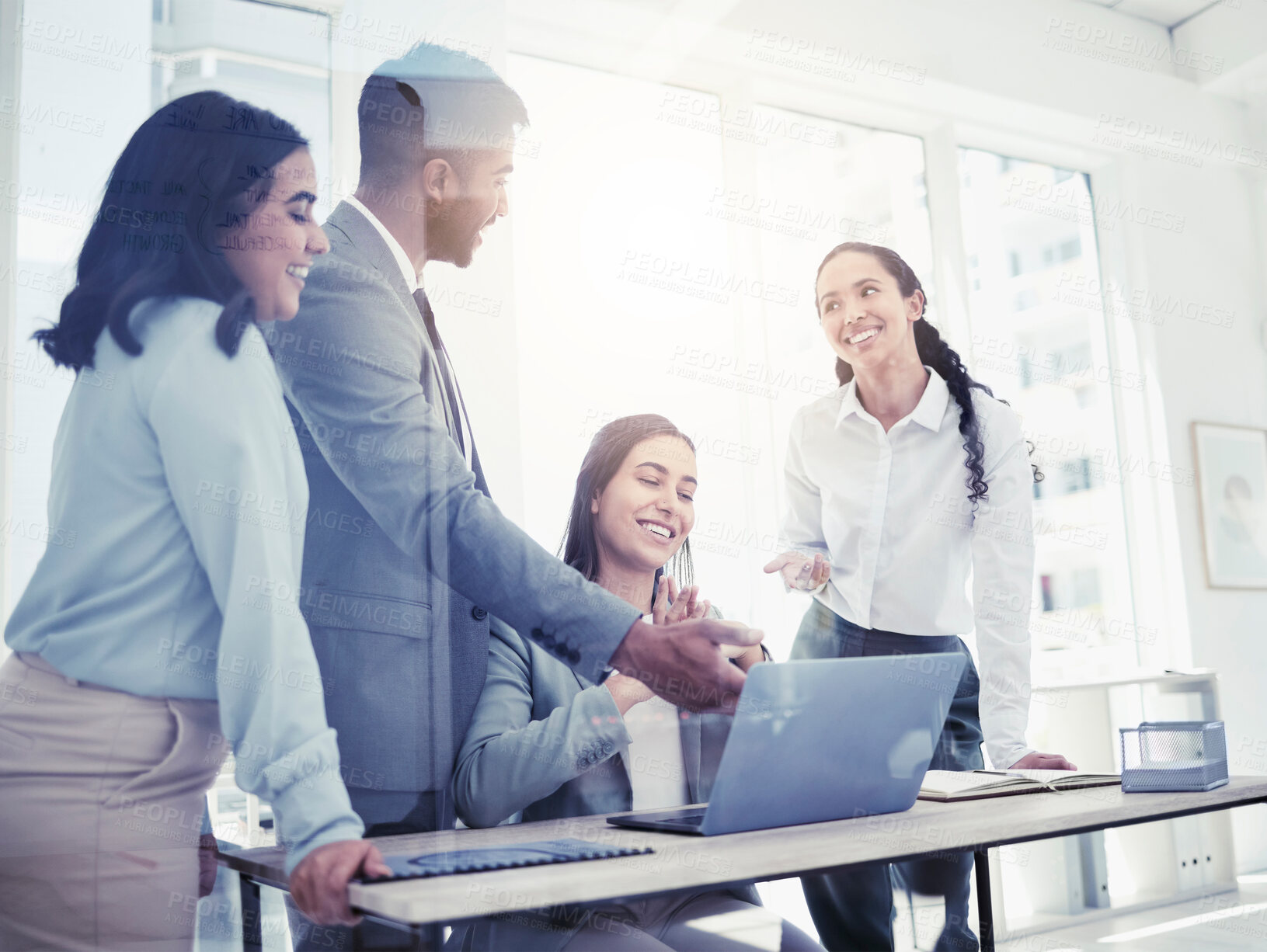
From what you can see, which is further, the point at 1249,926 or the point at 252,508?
the point at 1249,926

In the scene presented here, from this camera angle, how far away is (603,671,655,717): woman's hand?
190 cm

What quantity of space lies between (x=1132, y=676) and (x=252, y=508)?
3.22 m

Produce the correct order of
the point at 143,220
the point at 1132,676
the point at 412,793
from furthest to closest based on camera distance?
the point at 1132,676
the point at 412,793
the point at 143,220

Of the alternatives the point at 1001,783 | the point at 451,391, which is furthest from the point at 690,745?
the point at 451,391

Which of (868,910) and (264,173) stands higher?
(264,173)

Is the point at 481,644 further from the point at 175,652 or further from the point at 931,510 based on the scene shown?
the point at 931,510

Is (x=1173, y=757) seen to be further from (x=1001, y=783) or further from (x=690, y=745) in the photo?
→ (x=690, y=745)

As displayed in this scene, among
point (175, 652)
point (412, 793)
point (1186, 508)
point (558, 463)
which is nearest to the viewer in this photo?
point (175, 652)

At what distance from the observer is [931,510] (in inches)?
113

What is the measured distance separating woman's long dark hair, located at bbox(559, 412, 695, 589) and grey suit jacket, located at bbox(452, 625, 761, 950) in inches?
15.4

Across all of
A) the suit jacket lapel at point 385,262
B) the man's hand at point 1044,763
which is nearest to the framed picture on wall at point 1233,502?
the man's hand at point 1044,763

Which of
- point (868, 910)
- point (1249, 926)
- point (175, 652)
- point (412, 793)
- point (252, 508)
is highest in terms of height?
point (252, 508)

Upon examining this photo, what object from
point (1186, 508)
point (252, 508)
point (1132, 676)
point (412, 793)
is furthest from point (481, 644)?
point (1186, 508)

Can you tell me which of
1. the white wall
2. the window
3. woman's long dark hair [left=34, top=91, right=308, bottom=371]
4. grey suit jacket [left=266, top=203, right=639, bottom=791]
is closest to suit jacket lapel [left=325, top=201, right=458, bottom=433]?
grey suit jacket [left=266, top=203, right=639, bottom=791]
